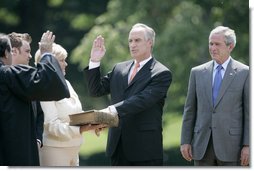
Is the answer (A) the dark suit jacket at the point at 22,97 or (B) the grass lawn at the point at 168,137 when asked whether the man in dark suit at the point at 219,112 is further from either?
(B) the grass lawn at the point at 168,137

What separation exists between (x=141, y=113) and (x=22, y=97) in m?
1.02

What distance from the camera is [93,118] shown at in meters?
5.75

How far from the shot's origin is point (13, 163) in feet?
17.8

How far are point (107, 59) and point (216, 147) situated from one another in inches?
151

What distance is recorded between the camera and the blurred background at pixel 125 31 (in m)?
8.72

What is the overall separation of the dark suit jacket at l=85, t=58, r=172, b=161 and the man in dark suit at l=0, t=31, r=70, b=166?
2.25ft

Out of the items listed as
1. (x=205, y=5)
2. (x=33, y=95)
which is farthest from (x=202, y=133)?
(x=205, y=5)

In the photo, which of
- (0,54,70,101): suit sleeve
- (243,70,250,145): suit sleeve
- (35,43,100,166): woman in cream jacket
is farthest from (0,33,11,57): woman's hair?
(243,70,250,145): suit sleeve

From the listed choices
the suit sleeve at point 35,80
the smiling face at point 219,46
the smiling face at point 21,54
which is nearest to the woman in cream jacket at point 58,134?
the smiling face at point 21,54

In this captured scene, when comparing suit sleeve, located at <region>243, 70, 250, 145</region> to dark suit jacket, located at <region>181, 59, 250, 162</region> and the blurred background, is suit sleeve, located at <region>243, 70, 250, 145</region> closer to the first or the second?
dark suit jacket, located at <region>181, 59, 250, 162</region>

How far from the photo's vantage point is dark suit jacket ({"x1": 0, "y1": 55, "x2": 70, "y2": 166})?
525 centimetres

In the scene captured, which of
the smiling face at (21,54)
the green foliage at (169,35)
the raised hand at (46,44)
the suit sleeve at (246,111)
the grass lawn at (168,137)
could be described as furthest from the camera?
the grass lawn at (168,137)

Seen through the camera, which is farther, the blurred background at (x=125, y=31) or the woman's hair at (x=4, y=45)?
the blurred background at (x=125, y=31)

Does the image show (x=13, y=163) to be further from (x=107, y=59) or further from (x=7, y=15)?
(x=107, y=59)
